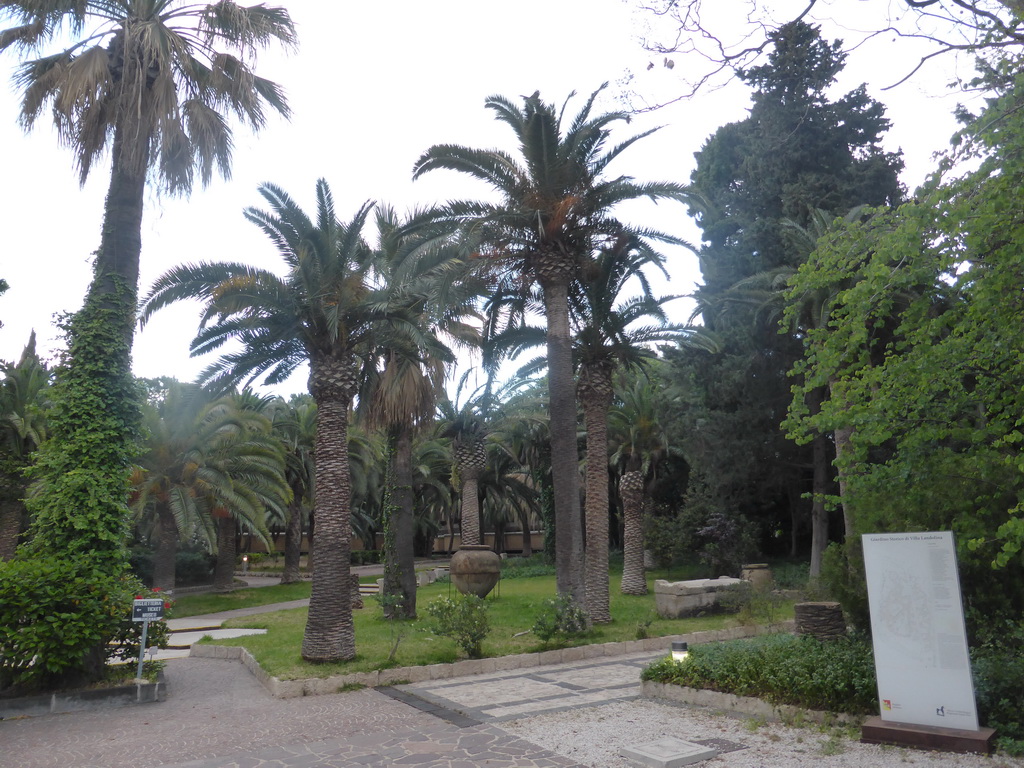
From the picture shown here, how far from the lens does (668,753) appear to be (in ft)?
22.4

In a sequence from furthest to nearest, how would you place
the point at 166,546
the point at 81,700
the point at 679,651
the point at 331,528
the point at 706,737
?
the point at 166,546 → the point at 331,528 → the point at 679,651 → the point at 81,700 → the point at 706,737

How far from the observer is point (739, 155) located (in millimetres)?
28891

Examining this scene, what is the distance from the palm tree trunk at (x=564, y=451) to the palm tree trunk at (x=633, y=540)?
27.6 feet

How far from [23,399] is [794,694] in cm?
2391

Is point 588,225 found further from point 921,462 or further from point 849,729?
point 849,729

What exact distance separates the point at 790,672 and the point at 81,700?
9.39m

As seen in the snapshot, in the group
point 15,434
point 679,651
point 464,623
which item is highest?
point 15,434

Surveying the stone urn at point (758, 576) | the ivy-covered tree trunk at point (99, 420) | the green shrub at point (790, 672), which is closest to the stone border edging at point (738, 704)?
the green shrub at point (790, 672)

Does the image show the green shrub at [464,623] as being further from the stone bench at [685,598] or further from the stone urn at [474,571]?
the stone urn at [474,571]

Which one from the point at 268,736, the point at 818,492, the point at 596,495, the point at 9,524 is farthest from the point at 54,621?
the point at 818,492

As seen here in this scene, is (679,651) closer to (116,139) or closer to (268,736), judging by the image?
(268,736)

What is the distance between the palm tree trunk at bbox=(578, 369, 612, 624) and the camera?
16359 mm

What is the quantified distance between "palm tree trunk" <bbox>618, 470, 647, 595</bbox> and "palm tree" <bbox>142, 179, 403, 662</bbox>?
12405 millimetres

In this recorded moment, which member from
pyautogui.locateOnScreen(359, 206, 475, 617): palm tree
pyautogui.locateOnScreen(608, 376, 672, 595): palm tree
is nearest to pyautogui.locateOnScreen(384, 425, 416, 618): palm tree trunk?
pyautogui.locateOnScreen(359, 206, 475, 617): palm tree
